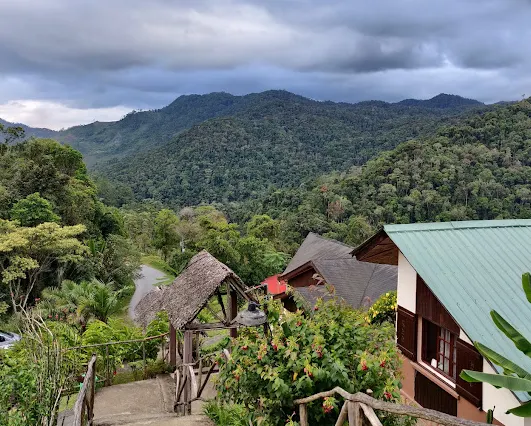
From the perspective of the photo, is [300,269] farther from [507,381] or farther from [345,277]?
[507,381]

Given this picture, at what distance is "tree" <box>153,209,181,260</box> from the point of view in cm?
3944

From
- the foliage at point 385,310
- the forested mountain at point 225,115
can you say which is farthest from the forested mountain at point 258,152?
the foliage at point 385,310

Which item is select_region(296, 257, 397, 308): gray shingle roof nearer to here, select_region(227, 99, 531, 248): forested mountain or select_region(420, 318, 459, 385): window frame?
select_region(420, 318, 459, 385): window frame

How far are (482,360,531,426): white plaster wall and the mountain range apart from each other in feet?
246

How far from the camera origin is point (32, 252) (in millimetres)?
23703

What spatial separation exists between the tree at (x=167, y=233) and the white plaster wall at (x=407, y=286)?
3154cm

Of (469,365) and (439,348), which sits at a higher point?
(469,365)

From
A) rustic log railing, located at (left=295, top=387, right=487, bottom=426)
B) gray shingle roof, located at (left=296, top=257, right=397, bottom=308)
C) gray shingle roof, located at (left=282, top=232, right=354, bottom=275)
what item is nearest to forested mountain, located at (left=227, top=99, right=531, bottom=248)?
gray shingle roof, located at (left=282, top=232, right=354, bottom=275)

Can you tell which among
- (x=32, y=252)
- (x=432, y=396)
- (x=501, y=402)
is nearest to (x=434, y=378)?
(x=432, y=396)

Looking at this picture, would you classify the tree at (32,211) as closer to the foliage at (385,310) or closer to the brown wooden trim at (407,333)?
the foliage at (385,310)

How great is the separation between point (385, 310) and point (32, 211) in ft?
73.5

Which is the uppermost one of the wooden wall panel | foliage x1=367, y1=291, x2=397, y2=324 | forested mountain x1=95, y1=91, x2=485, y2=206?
forested mountain x1=95, y1=91, x2=485, y2=206

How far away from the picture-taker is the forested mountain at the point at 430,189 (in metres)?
45.8

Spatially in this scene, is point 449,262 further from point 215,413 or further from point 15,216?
point 15,216
